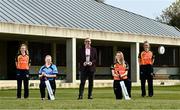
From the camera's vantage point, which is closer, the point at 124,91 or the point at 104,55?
the point at 124,91

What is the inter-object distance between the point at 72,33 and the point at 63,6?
7878 mm

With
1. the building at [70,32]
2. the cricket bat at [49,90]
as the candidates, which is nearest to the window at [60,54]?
the building at [70,32]

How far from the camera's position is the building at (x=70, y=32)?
3425cm

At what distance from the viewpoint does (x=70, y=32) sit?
35.2 meters

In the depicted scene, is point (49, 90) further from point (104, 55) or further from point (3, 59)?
point (104, 55)

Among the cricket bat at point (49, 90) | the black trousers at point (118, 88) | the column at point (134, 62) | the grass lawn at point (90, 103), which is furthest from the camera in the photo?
the column at point (134, 62)

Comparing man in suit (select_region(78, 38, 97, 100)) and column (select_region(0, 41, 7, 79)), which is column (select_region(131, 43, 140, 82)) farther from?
man in suit (select_region(78, 38, 97, 100))

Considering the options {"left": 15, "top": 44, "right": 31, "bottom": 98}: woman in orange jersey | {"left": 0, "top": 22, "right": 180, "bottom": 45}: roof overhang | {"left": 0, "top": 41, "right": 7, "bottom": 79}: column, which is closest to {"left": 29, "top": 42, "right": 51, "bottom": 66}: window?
{"left": 0, "top": 41, "right": 7, "bottom": 79}: column

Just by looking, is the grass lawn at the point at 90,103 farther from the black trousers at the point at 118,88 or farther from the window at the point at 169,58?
the window at the point at 169,58

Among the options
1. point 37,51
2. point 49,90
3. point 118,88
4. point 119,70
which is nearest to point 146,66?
point 119,70

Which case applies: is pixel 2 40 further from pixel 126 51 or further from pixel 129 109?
pixel 129 109

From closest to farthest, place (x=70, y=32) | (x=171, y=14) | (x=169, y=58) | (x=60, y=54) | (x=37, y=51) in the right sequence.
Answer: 1. (x=70, y=32)
2. (x=37, y=51)
3. (x=60, y=54)
4. (x=169, y=58)
5. (x=171, y=14)

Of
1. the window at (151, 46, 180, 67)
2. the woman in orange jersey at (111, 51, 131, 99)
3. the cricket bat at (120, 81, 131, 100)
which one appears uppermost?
the window at (151, 46, 180, 67)

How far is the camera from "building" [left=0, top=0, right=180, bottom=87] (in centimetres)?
3425
